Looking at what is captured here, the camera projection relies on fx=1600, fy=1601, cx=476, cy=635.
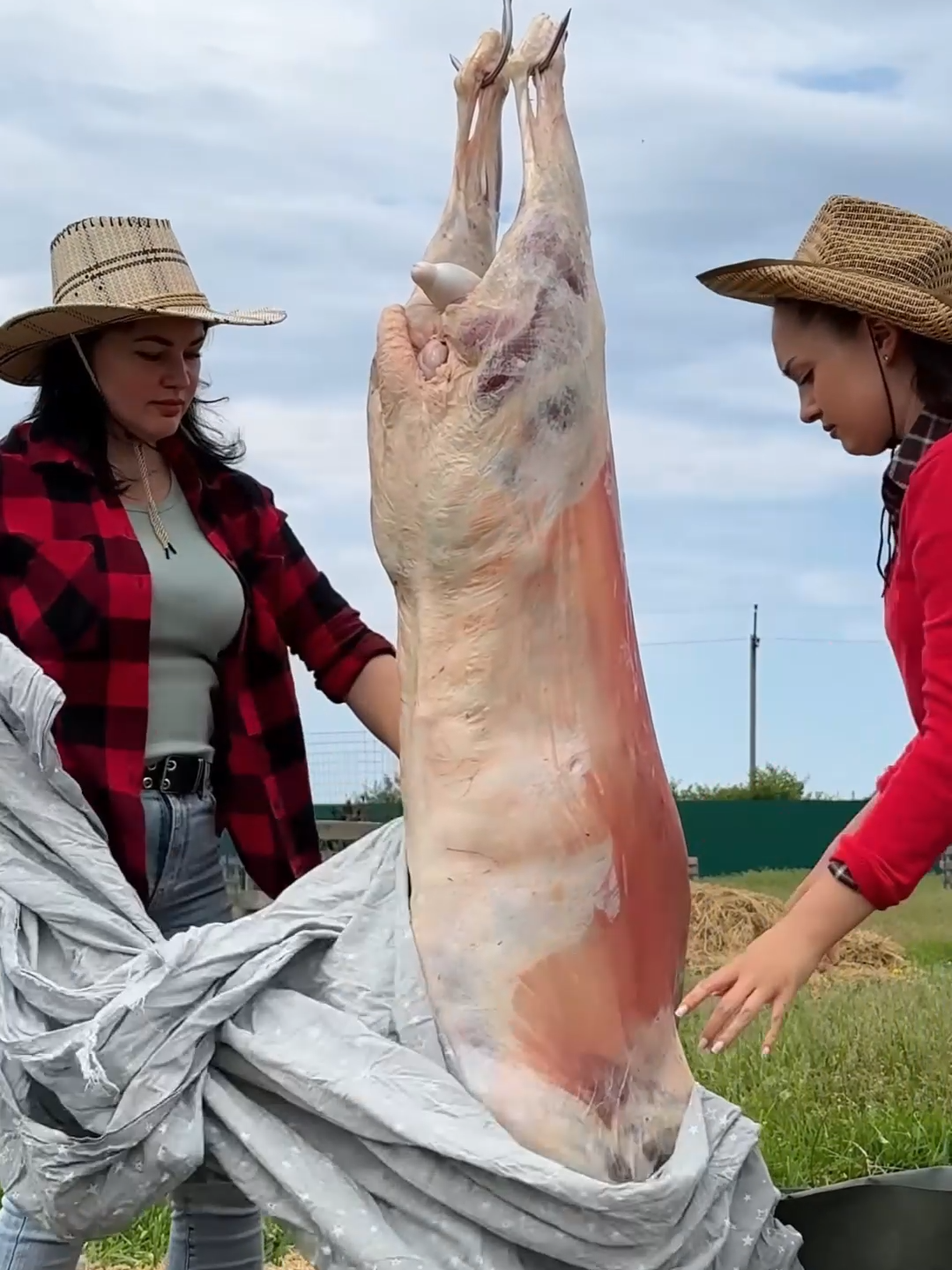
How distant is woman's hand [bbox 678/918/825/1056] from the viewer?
5.45 feet

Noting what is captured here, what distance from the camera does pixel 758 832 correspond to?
14.2m

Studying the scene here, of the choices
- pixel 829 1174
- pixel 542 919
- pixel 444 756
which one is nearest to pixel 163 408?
pixel 444 756

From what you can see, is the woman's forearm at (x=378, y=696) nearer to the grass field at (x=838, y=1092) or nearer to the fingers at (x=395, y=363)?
the fingers at (x=395, y=363)

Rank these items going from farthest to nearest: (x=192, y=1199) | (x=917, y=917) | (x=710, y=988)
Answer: (x=917, y=917) < (x=192, y=1199) < (x=710, y=988)

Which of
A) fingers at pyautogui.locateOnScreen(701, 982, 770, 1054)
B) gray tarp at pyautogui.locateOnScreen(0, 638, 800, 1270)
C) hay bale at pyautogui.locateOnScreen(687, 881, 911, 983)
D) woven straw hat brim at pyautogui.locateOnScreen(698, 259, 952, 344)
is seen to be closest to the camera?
gray tarp at pyautogui.locateOnScreen(0, 638, 800, 1270)

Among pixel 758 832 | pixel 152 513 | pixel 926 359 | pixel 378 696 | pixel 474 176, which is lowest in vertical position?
pixel 758 832

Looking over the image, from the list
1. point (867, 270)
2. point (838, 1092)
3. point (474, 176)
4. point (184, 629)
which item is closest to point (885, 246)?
point (867, 270)

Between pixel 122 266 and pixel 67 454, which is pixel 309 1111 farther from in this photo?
pixel 122 266

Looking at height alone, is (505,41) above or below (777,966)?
above

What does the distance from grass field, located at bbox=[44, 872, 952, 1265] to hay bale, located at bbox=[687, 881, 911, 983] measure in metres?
2.68

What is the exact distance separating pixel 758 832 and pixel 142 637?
12.4 metres

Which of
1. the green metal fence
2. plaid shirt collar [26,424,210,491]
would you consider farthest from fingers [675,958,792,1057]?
the green metal fence

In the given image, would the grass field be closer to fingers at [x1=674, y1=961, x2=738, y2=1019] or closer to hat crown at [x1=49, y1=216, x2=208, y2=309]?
fingers at [x1=674, y1=961, x2=738, y2=1019]

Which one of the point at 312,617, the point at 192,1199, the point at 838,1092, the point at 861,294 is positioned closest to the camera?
the point at 861,294
